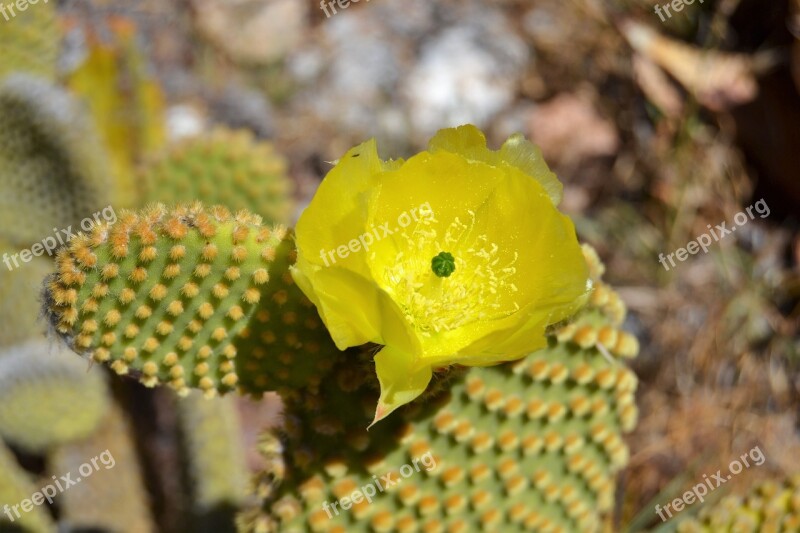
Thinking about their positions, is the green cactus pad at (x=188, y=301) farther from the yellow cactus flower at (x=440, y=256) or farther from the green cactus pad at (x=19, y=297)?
the green cactus pad at (x=19, y=297)

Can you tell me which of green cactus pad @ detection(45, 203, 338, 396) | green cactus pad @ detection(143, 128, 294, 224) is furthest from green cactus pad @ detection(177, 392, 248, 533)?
green cactus pad @ detection(45, 203, 338, 396)

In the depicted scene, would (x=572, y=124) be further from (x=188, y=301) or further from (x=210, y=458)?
(x=188, y=301)

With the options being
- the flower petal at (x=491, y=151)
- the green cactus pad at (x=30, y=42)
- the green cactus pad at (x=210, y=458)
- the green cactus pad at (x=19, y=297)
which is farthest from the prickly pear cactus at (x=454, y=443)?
the green cactus pad at (x=30, y=42)

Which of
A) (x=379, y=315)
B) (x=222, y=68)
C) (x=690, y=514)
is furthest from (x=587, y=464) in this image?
(x=222, y=68)

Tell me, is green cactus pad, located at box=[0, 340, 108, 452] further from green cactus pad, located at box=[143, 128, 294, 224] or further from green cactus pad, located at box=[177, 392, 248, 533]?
green cactus pad, located at box=[143, 128, 294, 224]

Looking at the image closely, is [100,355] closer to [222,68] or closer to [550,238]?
[550,238]
